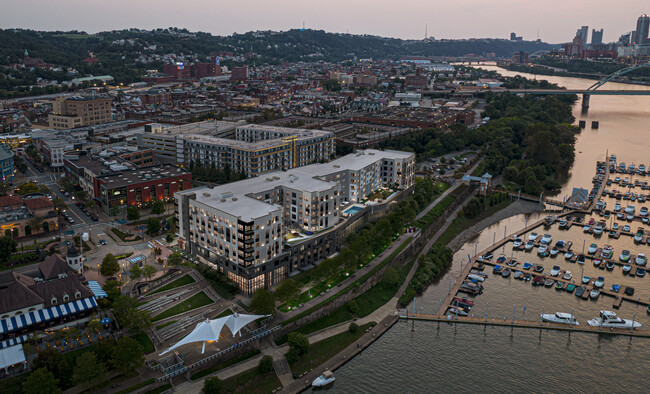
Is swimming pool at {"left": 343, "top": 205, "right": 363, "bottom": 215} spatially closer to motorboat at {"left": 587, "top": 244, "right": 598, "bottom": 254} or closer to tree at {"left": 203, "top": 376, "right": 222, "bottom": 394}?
motorboat at {"left": 587, "top": 244, "right": 598, "bottom": 254}

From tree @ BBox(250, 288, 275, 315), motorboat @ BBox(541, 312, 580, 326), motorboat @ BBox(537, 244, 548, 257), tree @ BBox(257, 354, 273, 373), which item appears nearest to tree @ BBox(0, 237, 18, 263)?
tree @ BBox(250, 288, 275, 315)

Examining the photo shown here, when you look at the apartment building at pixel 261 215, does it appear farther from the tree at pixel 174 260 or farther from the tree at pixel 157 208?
the tree at pixel 157 208

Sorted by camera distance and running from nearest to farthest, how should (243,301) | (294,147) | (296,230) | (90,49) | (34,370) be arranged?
(34,370), (243,301), (296,230), (294,147), (90,49)

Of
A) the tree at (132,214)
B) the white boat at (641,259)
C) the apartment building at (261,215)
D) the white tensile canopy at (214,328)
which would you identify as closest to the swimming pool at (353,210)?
the apartment building at (261,215)

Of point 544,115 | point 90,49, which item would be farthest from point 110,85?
point 544,115

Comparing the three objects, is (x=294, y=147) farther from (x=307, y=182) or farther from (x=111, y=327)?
(x=111, y=327)

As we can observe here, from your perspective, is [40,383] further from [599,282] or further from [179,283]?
[599,282]

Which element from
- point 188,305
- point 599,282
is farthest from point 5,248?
point 599,282
